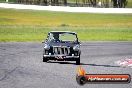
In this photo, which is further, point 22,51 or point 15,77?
point 22,51

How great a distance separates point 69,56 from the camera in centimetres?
2041

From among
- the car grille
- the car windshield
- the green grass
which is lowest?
the green grass

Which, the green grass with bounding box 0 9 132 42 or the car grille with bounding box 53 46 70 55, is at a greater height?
the car grille with bounding box 53 46 70 55

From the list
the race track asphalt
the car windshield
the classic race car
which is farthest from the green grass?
the classic race car

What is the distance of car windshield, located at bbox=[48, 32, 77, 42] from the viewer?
21.5m

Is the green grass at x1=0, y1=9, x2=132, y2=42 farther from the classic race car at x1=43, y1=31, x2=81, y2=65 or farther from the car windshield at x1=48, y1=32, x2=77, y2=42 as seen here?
the classic race car at x1=43, y1=31, x2=81, y2=65

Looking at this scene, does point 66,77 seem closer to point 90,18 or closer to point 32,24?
point 32,24

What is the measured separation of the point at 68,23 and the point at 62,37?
38.5 meters

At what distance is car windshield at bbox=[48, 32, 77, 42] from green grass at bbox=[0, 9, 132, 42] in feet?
74.6

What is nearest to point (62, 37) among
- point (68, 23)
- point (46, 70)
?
point (46, 70)

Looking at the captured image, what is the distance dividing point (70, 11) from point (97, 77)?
6533 centimetres

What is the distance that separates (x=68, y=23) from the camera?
60.2m

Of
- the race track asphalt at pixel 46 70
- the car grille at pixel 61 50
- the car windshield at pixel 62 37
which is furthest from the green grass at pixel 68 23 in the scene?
the car grille at pixel 61 50

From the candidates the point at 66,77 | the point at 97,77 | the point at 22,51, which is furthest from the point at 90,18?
the point at 97,77
